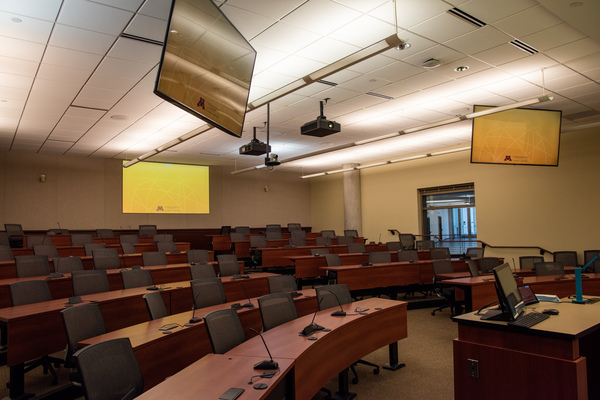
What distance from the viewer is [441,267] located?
7.88 m

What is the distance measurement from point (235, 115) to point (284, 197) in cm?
1419

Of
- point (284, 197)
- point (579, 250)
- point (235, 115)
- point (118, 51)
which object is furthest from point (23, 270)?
point (284, 197)

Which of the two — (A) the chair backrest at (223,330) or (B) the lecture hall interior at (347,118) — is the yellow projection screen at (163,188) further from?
(A) the chair backrest at (223,330)

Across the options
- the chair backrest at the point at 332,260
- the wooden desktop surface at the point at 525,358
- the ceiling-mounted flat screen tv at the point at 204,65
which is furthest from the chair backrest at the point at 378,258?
the wooden desktop surface at the point at 525,358

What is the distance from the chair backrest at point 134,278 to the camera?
18.3 ft

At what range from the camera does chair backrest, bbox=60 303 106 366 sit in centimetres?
327

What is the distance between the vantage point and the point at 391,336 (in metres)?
4.66

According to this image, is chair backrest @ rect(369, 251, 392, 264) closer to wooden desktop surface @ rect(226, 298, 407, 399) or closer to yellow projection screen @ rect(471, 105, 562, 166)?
yellow projection screen @ rect(471, 105, 562, 166)

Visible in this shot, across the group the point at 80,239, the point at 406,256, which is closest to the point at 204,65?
the point at 406,256

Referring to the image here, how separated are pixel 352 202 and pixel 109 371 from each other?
13830mm

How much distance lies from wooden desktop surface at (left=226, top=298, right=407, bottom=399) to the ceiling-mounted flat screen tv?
1885 millimetres

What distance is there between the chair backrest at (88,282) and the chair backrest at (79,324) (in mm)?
1561

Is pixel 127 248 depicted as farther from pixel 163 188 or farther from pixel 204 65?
pixel 204 65

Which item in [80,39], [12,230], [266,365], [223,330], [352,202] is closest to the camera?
[266,365]
